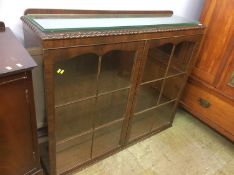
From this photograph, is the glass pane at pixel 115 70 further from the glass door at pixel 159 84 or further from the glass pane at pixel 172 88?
the glass pane at pixel 172 88

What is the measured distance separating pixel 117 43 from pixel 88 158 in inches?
29.7

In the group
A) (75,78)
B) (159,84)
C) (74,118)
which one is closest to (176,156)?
(159,84)

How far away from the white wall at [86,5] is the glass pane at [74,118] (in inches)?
17.2

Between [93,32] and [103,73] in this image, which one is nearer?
[93,32]

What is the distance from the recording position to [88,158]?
4.56 feet

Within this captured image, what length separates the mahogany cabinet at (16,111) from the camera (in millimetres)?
717

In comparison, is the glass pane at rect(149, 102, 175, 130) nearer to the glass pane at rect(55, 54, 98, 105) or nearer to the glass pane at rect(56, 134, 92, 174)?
Answer: the glass pane at rect(56, 134, 92, 174)

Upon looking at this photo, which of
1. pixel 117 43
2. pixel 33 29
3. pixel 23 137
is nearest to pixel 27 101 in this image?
pixel 23 137

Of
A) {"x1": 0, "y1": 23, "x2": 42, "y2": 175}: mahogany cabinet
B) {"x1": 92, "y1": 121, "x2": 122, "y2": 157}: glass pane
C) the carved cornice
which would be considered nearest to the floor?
{"x1": 92, "y1": 121, "x2": 122, "y2": 157}: glass pane

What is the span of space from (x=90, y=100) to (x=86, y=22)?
39 cm

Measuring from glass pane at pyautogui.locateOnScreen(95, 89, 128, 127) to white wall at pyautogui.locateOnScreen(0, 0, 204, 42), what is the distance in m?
0.51

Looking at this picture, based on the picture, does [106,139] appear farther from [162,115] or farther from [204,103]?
[204,103]

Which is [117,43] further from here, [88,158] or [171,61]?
[88,158]

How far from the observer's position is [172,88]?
1575 mm
